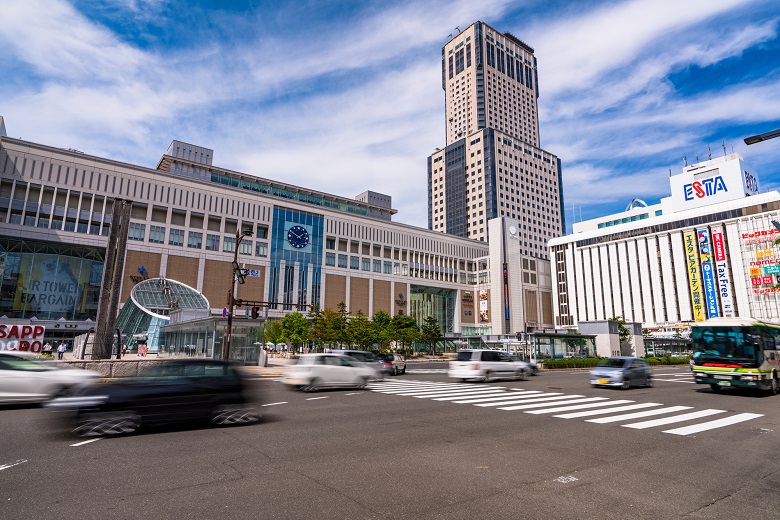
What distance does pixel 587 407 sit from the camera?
13977 millimetres

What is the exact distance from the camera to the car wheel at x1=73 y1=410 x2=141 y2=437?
340 inches

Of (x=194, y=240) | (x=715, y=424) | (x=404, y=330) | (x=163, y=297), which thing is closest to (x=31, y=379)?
(x=715, y=424)

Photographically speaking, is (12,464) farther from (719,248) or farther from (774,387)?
(719,248)

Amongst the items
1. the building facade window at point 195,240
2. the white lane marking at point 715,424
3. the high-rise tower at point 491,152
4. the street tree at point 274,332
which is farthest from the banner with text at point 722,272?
the building facade window at point 195,240

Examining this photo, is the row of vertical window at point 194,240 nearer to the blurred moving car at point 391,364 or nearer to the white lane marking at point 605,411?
the blurred moving car at point 391,364

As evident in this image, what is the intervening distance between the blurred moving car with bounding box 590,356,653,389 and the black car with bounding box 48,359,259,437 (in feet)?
52.8

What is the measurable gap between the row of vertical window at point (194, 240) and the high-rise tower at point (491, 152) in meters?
75.2

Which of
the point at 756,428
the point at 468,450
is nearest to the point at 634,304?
the point at 756,428

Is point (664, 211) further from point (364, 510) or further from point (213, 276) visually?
point (364, 510)

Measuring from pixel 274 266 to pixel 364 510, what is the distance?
68687mm

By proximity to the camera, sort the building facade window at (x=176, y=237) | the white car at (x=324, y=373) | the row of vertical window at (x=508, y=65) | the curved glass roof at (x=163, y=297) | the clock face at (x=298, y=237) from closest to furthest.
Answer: the white car at (x=324, y=373)
the curved glass roof at (x=163, y=297)
the building facade window at (x=176, y=237)
the clock face at (x=298, y=237)
the row of vertical window at (x=508, y=65)

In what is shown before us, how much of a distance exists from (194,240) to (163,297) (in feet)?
44.7

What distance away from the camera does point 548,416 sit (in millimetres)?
12055

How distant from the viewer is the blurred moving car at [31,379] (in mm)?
12523
